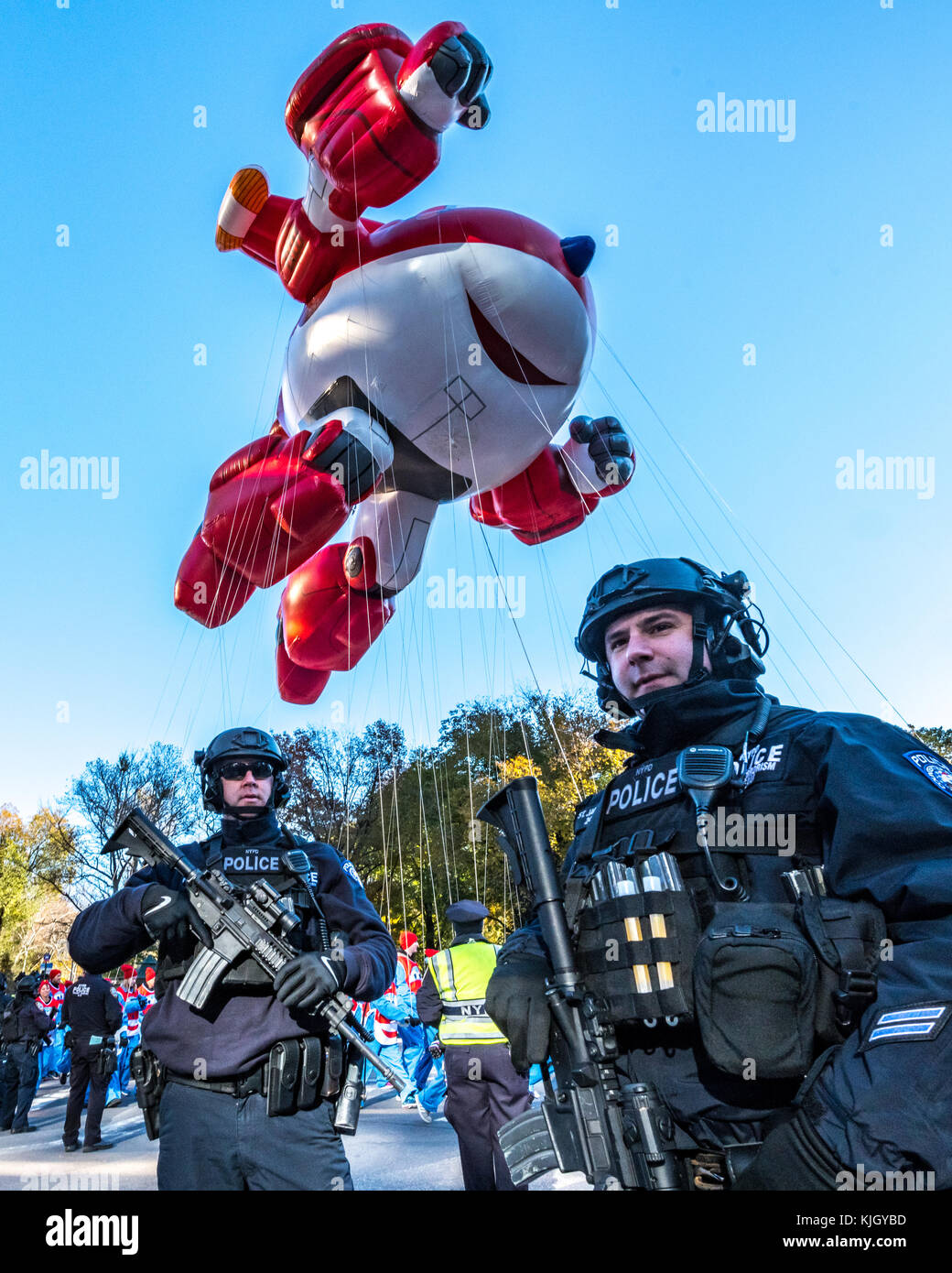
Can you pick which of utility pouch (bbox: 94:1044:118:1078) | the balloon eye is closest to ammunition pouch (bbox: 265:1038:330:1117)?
the balloon eye

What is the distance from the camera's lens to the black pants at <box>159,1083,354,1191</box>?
319 centimetres

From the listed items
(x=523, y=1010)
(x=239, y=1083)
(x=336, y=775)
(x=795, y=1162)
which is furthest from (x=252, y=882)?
(x=336, y=775)

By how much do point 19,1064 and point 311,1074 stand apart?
984 cm

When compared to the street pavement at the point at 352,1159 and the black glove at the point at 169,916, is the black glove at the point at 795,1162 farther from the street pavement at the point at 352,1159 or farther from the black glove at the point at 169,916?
the street pavement at the point at 352,1159

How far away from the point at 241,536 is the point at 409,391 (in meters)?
1.63

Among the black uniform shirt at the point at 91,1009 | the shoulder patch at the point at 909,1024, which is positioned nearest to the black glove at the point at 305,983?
the shoulder patch at the point at 909,1024

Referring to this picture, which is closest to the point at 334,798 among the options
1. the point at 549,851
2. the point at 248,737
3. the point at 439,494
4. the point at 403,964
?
the point at 403,964

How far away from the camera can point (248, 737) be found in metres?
4.33

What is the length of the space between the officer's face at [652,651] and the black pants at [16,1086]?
37.5 feet

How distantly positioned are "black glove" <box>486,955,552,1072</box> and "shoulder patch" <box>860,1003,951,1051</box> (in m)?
0.91

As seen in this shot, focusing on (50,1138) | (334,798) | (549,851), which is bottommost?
(50,1138)

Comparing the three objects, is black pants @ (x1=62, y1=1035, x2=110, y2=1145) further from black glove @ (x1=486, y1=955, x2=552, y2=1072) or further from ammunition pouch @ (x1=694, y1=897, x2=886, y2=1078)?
ammunition pouch @ (x1=694, y1=897, x2=886, y2=1078)
